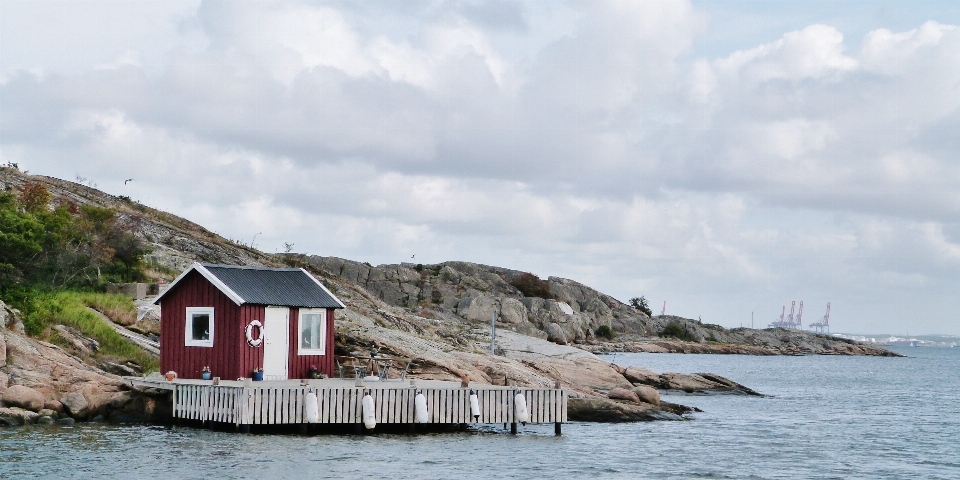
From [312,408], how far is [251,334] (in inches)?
172

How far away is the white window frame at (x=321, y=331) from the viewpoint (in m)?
34.0

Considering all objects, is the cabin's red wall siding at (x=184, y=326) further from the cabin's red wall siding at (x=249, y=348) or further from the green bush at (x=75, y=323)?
the green bush at (x=75, y=323)

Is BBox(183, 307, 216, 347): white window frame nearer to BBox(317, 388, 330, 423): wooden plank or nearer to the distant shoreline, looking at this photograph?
BBox(317, 388, 330, 423): wooden plank

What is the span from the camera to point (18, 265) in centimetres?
4459

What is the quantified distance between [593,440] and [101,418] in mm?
14958

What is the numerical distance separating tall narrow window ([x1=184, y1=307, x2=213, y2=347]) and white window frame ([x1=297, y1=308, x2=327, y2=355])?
2816 mm

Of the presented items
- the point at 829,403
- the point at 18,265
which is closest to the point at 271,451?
the point at 18,265

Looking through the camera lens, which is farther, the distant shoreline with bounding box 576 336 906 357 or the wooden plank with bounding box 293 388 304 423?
the distant shoreline with bounding box 576 336 906 357

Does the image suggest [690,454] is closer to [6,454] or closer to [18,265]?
[6,454]

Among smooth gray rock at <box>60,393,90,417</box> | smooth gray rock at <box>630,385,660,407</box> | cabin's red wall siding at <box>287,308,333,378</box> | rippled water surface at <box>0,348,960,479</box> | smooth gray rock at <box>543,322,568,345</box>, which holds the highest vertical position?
smooth gray rock at <box>543,322,568,345</box>

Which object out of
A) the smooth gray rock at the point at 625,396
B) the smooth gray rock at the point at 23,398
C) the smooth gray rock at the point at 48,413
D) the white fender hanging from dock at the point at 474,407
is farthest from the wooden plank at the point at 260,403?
the smooth gray rock at the point at 625,396

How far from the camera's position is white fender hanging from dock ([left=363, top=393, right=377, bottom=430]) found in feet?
97.7

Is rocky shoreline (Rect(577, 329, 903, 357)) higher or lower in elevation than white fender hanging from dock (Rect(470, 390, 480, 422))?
higher

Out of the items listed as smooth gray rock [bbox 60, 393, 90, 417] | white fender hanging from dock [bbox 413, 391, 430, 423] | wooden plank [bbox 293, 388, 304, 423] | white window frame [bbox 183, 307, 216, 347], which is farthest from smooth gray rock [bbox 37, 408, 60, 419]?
white fender hanging from dock [bbox 413, 391, 430, 423]
